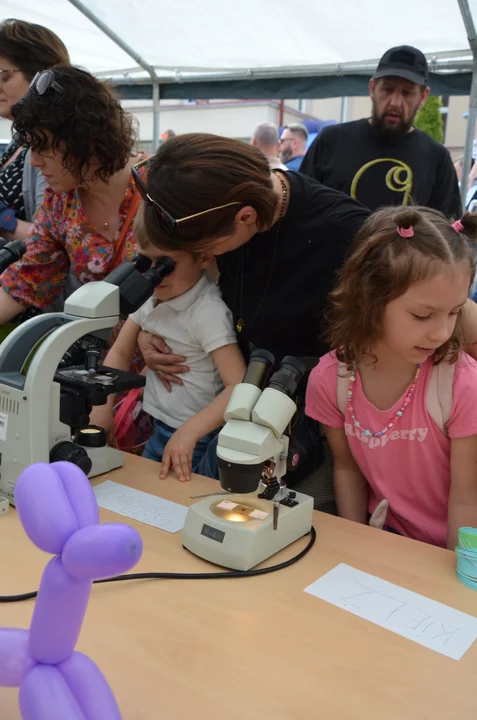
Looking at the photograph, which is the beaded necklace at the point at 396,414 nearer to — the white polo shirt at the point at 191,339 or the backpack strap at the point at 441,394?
the backpack strap at the point at 441,394

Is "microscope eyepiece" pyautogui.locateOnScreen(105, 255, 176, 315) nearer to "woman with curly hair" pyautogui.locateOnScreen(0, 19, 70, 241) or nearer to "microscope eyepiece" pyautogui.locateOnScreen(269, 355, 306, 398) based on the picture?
"microscope eyepiece" pyautogui.locateOnScreen(269, 355, 306, 398)

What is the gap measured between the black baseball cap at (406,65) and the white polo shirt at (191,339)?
149 cm

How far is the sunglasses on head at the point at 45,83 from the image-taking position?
147 centimetres

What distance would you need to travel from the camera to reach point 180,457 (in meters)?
1.31

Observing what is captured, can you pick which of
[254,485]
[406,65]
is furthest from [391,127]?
[254,485]

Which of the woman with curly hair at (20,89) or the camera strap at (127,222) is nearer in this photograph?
the camera strap at (127,222)

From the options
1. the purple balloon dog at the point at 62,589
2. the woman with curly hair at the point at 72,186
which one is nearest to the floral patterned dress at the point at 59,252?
the woman with curly hair at the point at 72,186

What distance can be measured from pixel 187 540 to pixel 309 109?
1540 cm

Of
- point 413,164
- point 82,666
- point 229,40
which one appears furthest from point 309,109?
point 82,666

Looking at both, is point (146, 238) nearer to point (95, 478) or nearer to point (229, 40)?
point (95, 478)

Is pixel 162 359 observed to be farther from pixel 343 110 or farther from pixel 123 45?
pixel 343 110

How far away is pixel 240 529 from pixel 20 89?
1.61 metres

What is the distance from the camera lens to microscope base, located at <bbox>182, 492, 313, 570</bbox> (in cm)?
93

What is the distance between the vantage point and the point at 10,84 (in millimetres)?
1888
